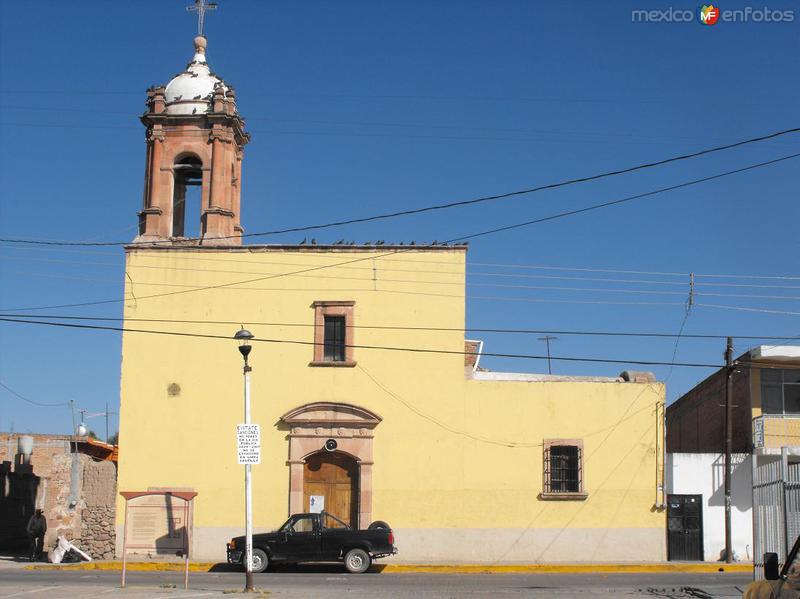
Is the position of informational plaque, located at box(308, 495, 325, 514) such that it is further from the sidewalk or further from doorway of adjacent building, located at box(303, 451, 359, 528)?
the sidewalk

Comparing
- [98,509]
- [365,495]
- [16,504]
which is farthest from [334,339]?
[16,504]

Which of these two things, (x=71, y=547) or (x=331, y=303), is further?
(x=331, y=303)

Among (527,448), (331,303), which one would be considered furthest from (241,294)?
(527,448)

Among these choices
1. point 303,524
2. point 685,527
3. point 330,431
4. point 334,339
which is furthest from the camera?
point 334,339

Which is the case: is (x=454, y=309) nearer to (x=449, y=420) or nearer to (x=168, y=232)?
(x=449, y=420)

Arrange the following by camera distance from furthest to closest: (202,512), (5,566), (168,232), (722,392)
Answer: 1. (722,392)
2. (168,232)
3. (202,512)
4. (5,566)

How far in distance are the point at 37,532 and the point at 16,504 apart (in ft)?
23.0

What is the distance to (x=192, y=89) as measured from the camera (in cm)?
3328

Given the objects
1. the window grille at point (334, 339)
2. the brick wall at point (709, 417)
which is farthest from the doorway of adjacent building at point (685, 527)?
the window grille at point (334, 339)

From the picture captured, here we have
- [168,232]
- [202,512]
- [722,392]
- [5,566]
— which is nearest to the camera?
[5,566]

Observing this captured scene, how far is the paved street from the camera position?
758 inches

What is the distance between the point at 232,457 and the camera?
29.8m

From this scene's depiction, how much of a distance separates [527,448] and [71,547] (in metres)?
12.6

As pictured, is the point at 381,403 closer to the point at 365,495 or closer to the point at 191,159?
the point at 365,495
